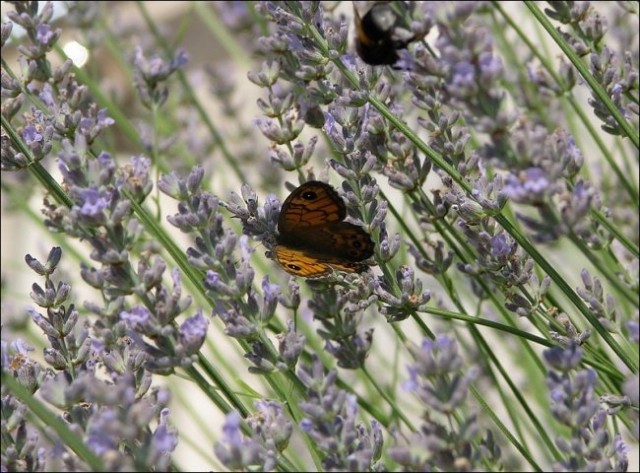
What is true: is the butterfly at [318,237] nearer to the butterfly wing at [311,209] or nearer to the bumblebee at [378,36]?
the butterfly wing at [311,209]

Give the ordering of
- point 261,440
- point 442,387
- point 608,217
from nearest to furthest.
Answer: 1. point 442,387
2. point 261,440
3. point 608,217

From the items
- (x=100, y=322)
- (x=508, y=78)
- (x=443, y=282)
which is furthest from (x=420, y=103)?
(x=508, y=78)

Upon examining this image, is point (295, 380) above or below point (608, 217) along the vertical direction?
below

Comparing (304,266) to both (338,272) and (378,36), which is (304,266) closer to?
(338,272)

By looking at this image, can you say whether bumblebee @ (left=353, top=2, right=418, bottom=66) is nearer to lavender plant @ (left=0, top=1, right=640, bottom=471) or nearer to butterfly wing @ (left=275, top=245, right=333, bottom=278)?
lavender plant @ (left=0, top=1, right=640, bottom=471)

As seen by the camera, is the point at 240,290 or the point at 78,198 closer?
the point at 78,198

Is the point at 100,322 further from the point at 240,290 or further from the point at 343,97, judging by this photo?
the point at 343,97

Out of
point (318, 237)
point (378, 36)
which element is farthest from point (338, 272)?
point (378, 36)
